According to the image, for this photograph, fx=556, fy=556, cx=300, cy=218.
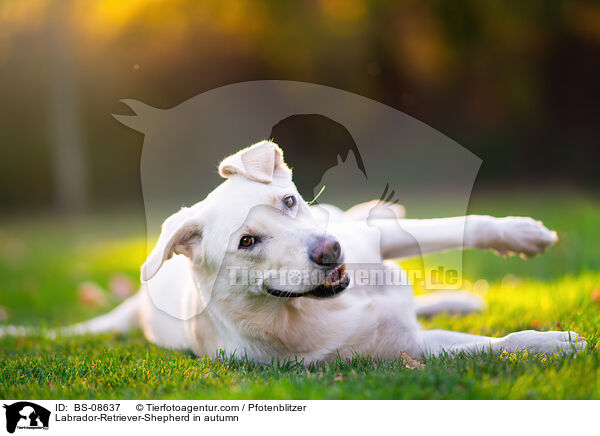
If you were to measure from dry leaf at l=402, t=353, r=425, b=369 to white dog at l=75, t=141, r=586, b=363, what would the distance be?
108mm

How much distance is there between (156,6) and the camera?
486cm

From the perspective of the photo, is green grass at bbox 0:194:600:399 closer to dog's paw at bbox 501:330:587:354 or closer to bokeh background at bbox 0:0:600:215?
dog's paw at bbox 501:330:587:354

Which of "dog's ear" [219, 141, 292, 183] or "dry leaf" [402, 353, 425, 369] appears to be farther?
"dog's ear" [219, 141, 292, 183]

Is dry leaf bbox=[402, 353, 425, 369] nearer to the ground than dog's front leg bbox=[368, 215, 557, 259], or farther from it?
nearer to the ground

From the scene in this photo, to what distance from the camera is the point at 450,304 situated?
4328mm

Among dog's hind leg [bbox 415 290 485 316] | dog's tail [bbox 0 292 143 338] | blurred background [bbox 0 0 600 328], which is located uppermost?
blurred background [bbox 0 0 600 328]

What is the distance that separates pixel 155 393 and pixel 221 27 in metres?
3.60

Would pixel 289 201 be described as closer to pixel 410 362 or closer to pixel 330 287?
pixel 330 287

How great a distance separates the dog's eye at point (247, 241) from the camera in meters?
2.81

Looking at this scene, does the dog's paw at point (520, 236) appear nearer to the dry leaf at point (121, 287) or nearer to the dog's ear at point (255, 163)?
the dog's ear at point (255, 163)

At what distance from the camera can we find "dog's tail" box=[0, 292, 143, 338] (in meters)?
4.59
